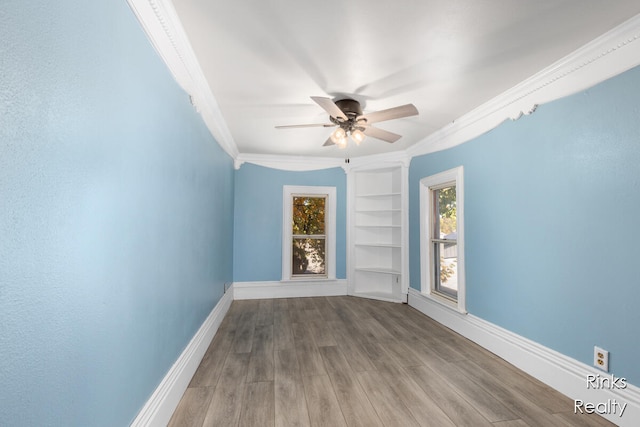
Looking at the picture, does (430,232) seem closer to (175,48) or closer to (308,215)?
(308,215)

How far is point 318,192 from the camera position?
5.13 metres

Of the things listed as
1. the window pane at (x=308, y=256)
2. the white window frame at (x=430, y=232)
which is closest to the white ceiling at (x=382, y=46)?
the white window frame at (x=430, y=232)

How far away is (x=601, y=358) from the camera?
74.4 inches

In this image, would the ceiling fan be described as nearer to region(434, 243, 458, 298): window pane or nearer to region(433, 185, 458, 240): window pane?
region(433, 185, 458, 240): window pane

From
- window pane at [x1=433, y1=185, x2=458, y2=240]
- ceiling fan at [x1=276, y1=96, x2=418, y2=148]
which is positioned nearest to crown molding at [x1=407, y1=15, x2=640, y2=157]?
window pane at [x1=433, y1=185, x2=458, y2=240]

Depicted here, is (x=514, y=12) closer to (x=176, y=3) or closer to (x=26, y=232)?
(x=176, y=3)

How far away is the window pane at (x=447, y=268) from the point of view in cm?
358

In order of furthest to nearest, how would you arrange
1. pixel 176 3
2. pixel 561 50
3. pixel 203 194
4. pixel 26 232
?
pixel 203 194 < pixel 561 50 < pixel 176 3 < pixel 26 232

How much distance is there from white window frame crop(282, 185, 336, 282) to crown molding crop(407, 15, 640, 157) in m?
2.41

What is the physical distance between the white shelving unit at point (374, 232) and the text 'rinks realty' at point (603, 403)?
2.93 meters

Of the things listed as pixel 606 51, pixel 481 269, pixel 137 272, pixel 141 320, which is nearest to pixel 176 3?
pixel 137 272

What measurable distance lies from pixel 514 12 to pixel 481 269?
2.22 m

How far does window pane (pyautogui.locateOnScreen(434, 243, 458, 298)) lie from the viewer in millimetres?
3584

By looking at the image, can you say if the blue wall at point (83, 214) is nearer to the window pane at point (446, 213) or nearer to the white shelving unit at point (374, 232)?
the window pane at point (446, 213)
